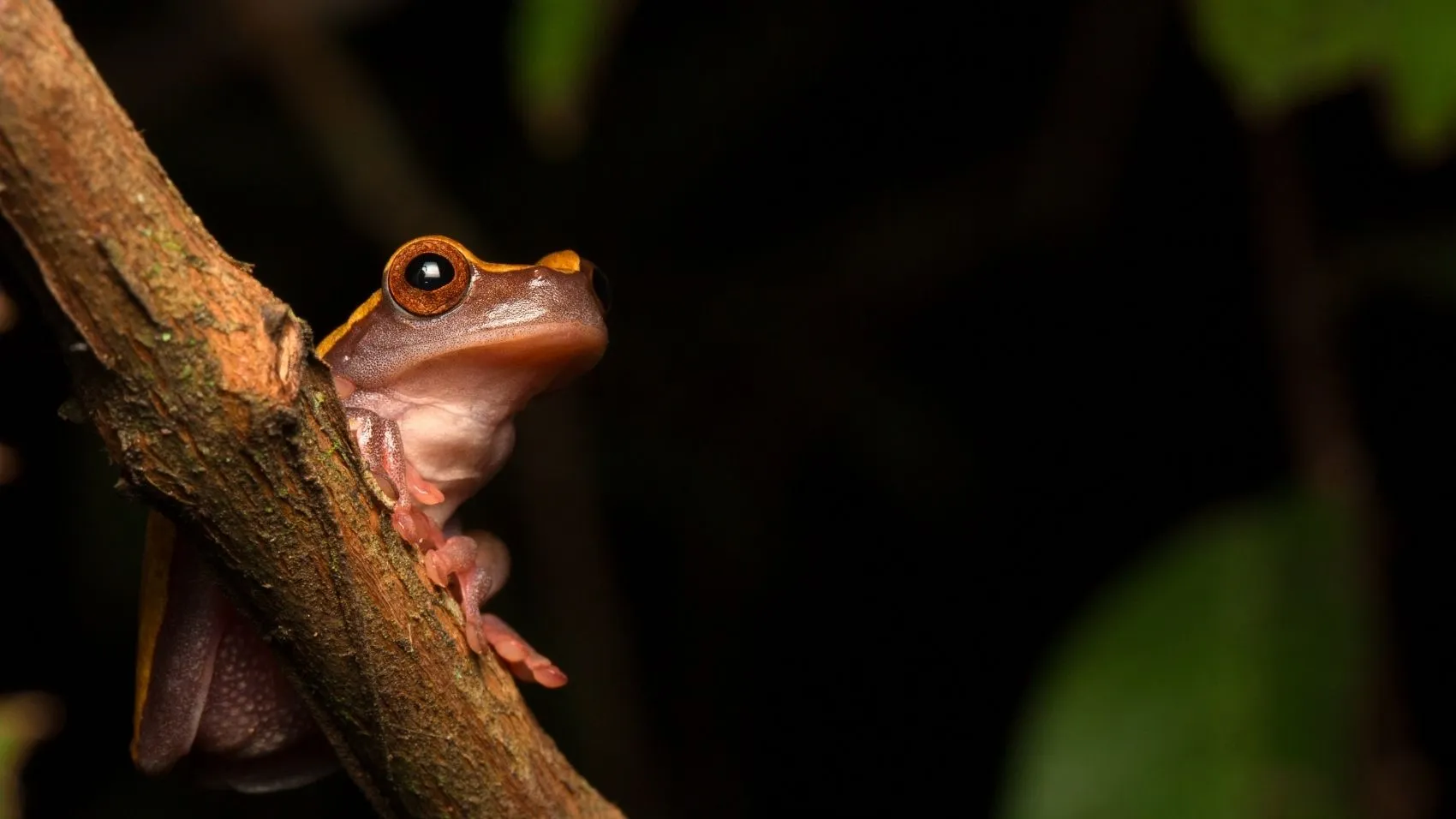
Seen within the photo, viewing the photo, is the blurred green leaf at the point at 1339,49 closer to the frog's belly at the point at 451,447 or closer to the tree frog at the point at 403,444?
the tree frog at the point at 403,444

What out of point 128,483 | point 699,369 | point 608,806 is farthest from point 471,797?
point 699,369

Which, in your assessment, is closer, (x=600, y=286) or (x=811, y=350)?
→ (x=600, y=286)

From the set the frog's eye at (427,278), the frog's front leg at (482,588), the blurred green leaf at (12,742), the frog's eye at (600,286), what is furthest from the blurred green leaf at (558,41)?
the blurred green leaf at (12,742)

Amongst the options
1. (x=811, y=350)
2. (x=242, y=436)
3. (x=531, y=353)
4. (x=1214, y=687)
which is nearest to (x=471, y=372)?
(x=531, y=353)

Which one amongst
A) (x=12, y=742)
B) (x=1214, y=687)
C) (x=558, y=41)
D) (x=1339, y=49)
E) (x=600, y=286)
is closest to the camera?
(x=12, y=742)

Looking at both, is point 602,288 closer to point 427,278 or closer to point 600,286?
point 600,286

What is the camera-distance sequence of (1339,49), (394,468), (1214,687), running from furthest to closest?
(1214,687) < (1339,49) < (394,468)

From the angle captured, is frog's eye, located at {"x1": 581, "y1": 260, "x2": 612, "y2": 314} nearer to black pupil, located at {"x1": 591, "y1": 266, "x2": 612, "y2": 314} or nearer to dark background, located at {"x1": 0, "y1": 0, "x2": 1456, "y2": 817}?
black pupil, located at {"x1": 591, "y1": 266, "x2": 612, "y2": 314}

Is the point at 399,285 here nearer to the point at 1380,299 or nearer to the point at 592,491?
the point at 592,491
